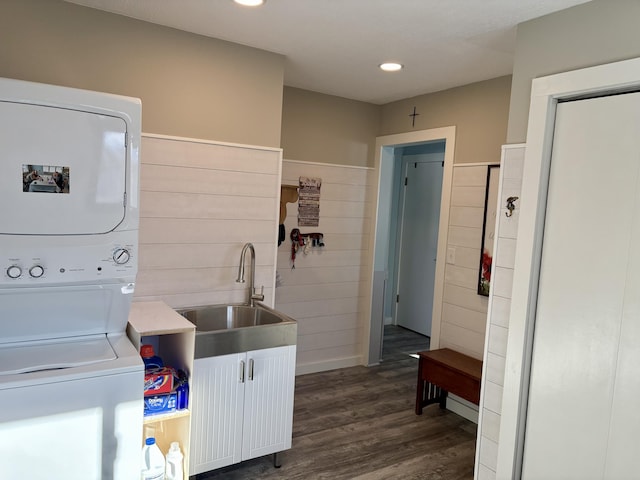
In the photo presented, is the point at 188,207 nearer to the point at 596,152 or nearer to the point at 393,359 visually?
the point at 596,152

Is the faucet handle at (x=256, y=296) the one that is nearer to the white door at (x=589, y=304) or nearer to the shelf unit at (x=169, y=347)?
the shelf unit at (x=169, y=347)

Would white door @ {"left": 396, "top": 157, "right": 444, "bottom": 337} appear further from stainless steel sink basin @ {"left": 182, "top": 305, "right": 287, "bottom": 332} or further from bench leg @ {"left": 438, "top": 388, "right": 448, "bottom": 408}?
stainless steel sink basin @ {"left": 182, "top": 305, "right": 287, "bottom": 332}

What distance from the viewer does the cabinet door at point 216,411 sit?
231cm

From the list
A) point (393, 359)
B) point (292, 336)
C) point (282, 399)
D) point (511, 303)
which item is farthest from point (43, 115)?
point (393, 359)

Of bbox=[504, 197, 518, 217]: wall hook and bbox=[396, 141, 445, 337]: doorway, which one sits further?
bbox=[396, 141, 445, 337]: doorway

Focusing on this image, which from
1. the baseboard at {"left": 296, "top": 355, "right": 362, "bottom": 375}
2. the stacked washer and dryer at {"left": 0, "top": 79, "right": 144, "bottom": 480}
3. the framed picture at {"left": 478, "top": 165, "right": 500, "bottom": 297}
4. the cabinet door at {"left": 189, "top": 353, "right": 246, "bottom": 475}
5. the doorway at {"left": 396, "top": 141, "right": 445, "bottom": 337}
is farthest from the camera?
the doorway at {"left": 396, "top": 141, "right": 445, "bottom": 337}

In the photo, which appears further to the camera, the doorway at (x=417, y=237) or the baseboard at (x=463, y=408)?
the doorway at (x=417, y=237)

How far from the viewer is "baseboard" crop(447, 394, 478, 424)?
3387 millimetres

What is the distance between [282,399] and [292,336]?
1.16 ft

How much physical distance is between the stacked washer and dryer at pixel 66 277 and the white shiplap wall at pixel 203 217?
0.75m

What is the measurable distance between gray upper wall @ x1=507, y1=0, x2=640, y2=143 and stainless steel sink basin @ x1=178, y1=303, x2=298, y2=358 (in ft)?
4.97

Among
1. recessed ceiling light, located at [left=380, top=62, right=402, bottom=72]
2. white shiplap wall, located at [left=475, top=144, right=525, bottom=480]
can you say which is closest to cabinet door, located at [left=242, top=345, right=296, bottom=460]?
white shiplap wall, located at [left=475, top=144, right=525, bottom=480]

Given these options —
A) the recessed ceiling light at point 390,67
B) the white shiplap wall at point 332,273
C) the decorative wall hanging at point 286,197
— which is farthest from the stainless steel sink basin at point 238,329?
the recessed ceiling light at point 390,67

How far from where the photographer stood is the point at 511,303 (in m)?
2.19
